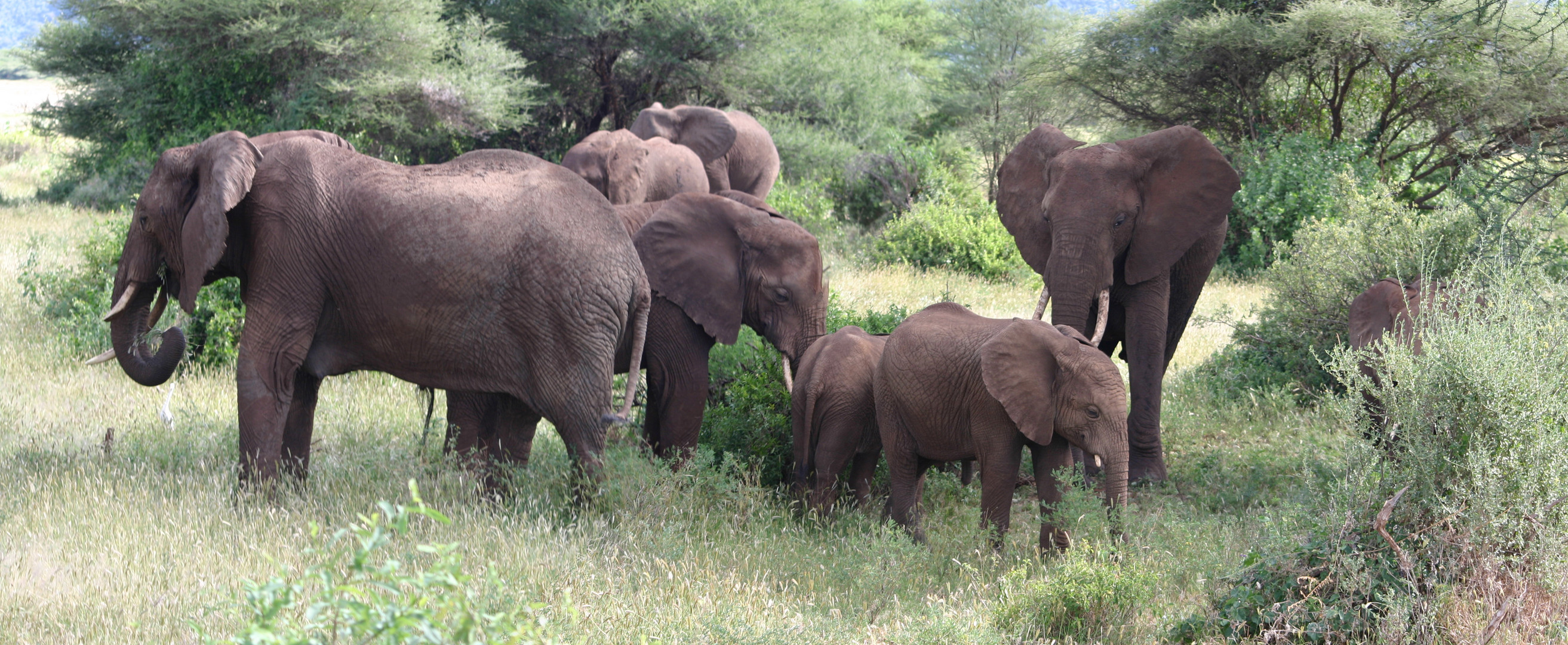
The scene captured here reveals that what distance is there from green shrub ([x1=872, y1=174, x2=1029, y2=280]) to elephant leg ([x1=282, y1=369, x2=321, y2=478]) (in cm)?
1173

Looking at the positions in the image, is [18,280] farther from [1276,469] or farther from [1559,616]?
[1559,616]

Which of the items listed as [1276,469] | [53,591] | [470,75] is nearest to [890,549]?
[53,591]

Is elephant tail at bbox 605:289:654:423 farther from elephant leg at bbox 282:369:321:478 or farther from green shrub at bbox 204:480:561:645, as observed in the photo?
green shrub at bbox 204:480:561:645

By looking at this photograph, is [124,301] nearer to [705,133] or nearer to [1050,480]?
[1050,480]

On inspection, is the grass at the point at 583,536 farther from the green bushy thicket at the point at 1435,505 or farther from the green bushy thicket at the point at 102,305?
the green bushy thicket at the point at 102,305

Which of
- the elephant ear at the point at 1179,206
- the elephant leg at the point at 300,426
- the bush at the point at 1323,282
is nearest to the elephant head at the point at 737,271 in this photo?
the elephant leg at the point at 300,426

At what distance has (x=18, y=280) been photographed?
1166 cm

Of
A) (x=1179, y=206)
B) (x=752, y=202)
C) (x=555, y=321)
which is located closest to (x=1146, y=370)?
(x=1179, y=206)

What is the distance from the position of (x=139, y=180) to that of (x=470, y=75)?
6103mm

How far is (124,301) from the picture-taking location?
6.11 m

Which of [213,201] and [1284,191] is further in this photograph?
[1284,191]

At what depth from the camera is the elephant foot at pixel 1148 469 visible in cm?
791

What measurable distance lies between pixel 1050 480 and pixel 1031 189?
2.85 m

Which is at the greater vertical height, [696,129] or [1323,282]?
[1323,282]
